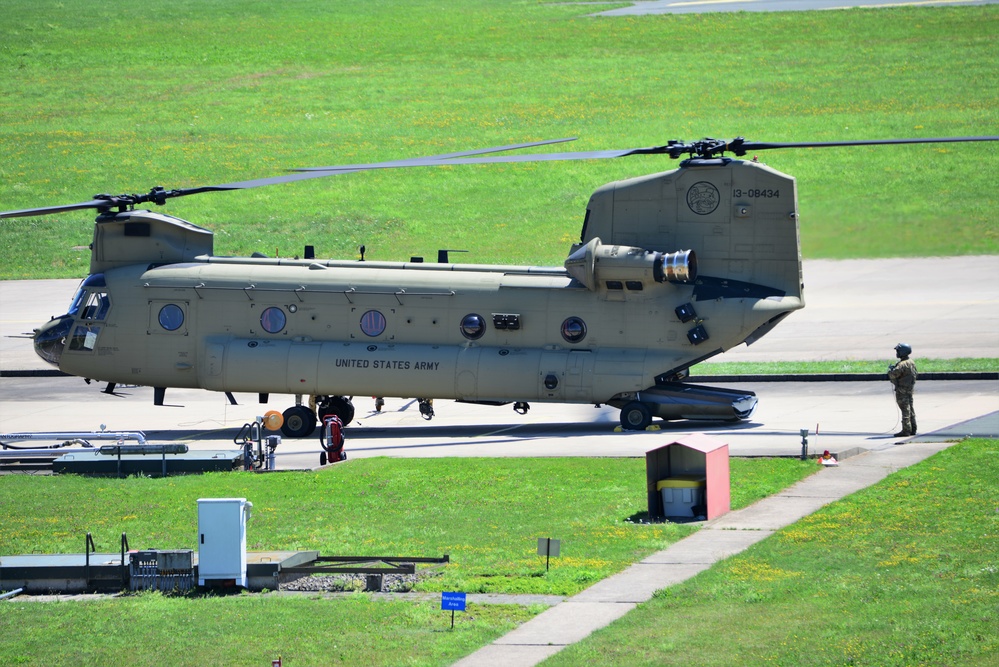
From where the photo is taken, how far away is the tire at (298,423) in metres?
31.5

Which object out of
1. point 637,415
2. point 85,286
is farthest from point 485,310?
point 85,286

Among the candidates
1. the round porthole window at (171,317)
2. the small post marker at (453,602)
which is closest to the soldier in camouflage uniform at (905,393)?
the small post marker at (453,602)

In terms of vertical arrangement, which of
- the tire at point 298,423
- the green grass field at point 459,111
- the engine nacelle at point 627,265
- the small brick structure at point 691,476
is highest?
the green grass field at point 459,111

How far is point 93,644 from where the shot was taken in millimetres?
16141

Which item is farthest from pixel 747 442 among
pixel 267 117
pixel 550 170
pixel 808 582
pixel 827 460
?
pixel 267 117

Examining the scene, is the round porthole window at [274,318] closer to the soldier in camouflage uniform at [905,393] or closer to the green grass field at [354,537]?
the green grass field at [354,537]

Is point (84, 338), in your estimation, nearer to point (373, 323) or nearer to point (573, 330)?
point (373, 323)

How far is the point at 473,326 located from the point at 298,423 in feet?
15.1

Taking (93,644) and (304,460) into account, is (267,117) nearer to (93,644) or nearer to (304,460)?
(304,460)

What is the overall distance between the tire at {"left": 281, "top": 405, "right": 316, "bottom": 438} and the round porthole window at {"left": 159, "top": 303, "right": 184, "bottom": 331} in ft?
9.75

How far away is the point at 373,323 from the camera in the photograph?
30.3 metres

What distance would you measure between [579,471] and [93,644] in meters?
10.6

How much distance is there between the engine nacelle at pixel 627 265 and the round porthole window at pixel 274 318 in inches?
240

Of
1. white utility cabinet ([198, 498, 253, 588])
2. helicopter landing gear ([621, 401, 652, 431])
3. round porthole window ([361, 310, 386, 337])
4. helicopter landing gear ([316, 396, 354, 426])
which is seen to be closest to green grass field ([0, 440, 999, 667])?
white utility cabinet ([198, 498, 253, 588])
